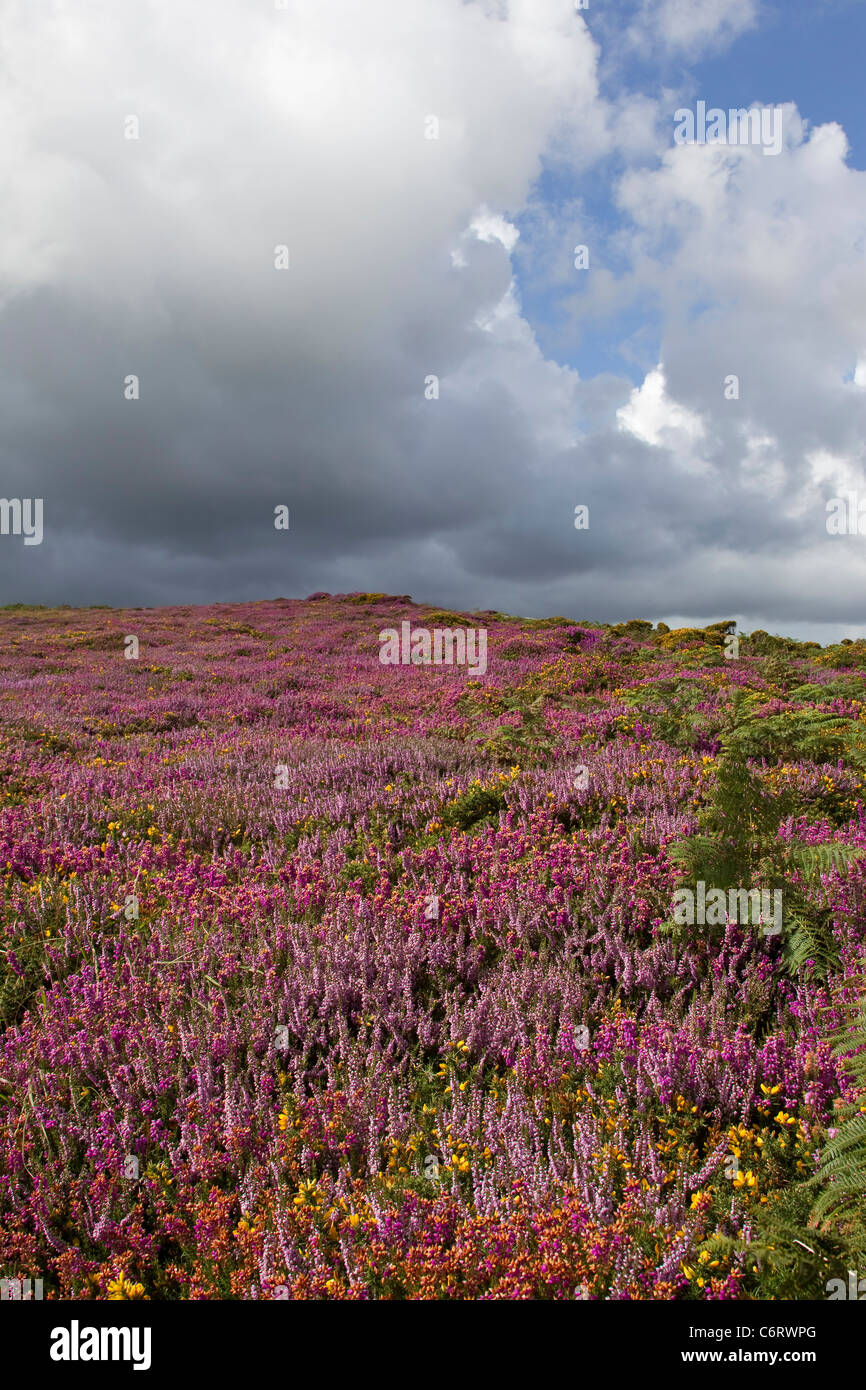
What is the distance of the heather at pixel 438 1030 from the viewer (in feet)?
7.22

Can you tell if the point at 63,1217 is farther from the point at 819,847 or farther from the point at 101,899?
the point at 819,847

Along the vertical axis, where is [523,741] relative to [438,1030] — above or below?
above

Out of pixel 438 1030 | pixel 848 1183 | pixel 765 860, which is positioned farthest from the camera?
pixel 765 860

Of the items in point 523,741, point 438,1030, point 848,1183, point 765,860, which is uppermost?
point 523,741

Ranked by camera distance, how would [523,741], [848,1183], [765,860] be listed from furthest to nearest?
[523,741], [765,860], [848,1183]

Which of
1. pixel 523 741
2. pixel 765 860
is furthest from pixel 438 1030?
pixel 523 741

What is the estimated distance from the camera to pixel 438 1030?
3332 mm

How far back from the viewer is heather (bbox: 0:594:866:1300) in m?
2.20

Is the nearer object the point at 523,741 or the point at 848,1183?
the point at 848,1183

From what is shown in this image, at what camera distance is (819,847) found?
11.3 ft

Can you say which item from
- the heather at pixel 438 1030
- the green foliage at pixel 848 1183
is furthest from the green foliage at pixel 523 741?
the green foliage at pixel 848 1183

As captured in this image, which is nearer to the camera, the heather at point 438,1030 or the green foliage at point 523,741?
the heather at point 438,1030

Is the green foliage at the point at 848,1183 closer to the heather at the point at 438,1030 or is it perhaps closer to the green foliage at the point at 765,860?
the heather at the point at 438,1030

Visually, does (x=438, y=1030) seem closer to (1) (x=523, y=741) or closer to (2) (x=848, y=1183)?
(2) (x=848, y=1183)
